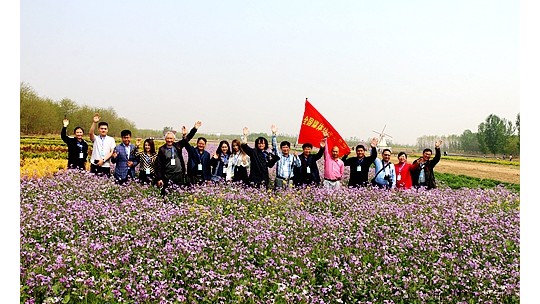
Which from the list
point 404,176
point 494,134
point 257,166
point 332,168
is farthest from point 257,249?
point 494,134

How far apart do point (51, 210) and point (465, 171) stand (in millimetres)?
14387

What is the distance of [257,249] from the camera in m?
5.29

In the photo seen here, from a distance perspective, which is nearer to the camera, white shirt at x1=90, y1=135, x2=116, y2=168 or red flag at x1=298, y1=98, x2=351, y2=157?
white shirt at x1=90, y1=135, x2=116, y2=168

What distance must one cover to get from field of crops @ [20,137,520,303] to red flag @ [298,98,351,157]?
9.60 ft

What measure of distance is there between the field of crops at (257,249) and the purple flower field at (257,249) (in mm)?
16

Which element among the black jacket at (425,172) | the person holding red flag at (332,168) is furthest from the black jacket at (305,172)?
the black jacket at (425,172)

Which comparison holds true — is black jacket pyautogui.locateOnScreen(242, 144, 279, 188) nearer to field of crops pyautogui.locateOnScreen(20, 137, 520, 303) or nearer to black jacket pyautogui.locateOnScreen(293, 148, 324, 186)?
black jacket pyautogui.locateOnScreen(293, 148, 324, 186)

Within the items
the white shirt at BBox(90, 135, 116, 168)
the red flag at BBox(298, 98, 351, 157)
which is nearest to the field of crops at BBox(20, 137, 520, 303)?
the white shirt at BBox(90, 135, 116, 168)

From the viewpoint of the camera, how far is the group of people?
28.1ft

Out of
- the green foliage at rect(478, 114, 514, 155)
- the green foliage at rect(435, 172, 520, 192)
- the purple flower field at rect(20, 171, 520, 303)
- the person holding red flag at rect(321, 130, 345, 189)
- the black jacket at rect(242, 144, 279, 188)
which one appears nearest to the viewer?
the purple flower field at rect(20, 171, 520, 303)

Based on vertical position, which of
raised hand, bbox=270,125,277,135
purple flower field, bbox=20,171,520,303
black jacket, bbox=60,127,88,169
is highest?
raised hand, bbox=270,125,277,135

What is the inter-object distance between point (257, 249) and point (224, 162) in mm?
4157

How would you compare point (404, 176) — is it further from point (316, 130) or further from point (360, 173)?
point (316, 130)
